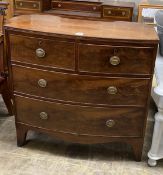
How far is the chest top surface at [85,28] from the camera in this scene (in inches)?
64.7

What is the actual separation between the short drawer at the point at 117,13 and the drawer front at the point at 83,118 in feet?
6.39

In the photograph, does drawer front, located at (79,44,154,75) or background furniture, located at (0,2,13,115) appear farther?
background furniture, located at (0,2,13,115)

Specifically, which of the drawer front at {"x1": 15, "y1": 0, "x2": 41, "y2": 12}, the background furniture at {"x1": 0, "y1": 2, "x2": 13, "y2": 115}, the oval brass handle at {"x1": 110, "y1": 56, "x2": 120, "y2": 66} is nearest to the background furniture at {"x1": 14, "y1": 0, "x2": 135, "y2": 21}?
the drawer front at {"x1": 15, "y1": 0, "x2": 41, "y2": 12}

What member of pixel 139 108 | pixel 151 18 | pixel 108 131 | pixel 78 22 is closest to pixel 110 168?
pixel 108 131

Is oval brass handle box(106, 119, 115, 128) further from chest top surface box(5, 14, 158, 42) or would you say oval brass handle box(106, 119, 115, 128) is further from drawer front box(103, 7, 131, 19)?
drawer front box(103, 7, 131, 19)

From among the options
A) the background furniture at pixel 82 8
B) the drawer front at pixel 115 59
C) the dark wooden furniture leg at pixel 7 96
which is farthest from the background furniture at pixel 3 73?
the background furniture at pixel 82 8

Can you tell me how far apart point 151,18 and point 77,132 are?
2.02 meters

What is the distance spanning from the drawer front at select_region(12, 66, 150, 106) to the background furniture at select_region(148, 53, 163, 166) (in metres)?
0.08

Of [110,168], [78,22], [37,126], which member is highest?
[78,22]

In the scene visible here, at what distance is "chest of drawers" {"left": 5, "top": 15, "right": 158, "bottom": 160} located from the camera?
64.9 inches

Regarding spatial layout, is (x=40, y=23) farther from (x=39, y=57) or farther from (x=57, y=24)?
(x=39, y=57)

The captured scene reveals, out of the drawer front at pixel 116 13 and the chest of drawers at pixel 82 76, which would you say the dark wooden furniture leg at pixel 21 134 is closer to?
the chest of drawers at pixel 82 76

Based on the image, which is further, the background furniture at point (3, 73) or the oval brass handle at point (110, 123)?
the background furniture at point (3, 73)

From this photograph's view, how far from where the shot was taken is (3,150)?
6.75 feet
